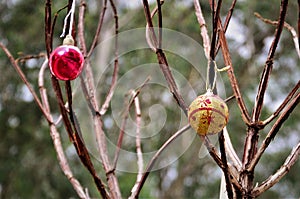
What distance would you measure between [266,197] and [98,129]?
495 centimetres

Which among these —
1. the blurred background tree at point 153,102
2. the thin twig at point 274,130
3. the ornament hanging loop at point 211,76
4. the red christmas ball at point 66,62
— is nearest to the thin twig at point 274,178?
the thin twig at point 274,130

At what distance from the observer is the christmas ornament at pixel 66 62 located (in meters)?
0.50

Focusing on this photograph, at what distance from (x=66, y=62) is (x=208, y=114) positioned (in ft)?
0.55

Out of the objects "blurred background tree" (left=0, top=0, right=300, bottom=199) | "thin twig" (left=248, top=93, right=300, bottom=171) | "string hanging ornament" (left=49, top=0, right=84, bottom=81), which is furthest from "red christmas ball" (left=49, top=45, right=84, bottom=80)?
"blurred background tree" (left=0, top=0, right=300, bottom=199)

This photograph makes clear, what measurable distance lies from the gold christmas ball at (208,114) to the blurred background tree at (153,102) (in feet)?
10.4

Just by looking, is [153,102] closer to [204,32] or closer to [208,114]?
[204,32]

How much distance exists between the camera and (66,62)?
1.65 feet

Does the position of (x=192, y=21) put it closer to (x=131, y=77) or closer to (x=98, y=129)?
(x=131, y=77)

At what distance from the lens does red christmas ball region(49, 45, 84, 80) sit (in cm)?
50

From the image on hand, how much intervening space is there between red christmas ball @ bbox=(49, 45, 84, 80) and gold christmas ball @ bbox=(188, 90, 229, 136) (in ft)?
0.46

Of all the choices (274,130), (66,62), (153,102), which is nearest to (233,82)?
(274,130)

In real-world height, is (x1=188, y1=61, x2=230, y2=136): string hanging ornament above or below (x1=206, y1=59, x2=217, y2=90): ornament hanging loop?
below

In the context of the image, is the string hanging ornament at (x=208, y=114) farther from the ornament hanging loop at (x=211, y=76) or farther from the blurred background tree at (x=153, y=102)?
the blurred background tree at (x=153, y=102)

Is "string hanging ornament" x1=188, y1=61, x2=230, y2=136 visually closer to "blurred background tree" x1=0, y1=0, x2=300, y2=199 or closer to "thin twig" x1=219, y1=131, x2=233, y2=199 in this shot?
"thin twig" x1=219, y1=131, x2=233, y2=199
